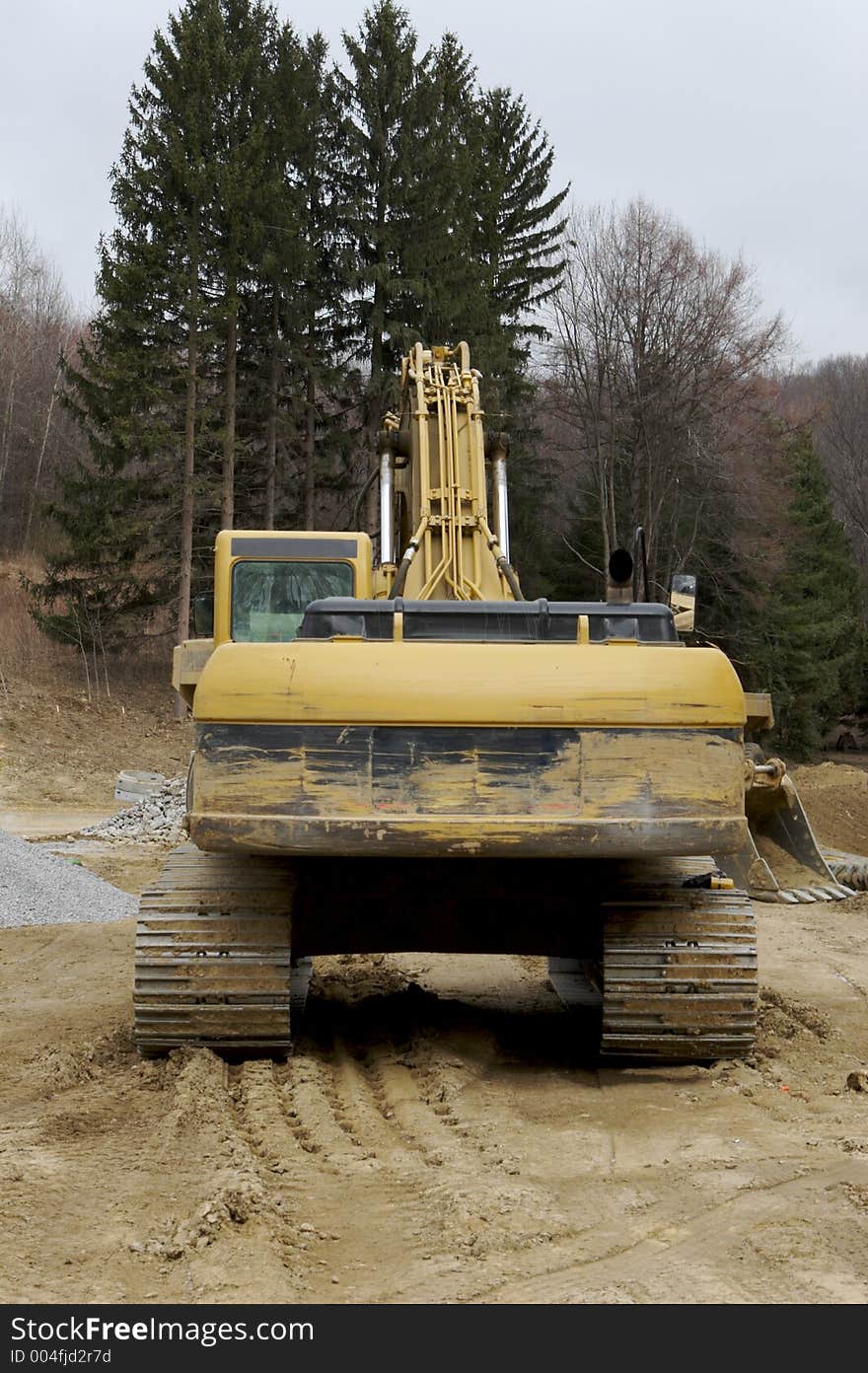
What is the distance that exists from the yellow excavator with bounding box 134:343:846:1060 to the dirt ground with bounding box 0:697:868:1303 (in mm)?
406

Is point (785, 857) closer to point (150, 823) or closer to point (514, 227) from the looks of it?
point (150, 823)

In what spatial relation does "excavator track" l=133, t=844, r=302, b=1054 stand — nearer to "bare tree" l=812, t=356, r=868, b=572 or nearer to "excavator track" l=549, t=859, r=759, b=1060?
"excavator track" l=549, t=859, r=759, b=1060

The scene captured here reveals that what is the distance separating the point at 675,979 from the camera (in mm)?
5699

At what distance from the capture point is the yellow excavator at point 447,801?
5.05 meters

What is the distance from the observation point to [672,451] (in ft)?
99.1

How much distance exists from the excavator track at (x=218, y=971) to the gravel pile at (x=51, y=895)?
19.6 ft

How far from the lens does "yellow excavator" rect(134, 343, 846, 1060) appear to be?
5.05 metres

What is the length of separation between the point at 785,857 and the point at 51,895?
6265 millimetres

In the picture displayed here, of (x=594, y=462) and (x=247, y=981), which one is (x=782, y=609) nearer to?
(x=594, y=462)

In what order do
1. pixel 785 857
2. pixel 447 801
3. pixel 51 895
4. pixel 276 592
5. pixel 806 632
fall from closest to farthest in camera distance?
pixel 447 801
pixel 276 592
pixel 785 857
pixel 51 895
pixel 806 632

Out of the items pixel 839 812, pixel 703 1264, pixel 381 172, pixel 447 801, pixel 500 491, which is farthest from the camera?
pixel 381 172

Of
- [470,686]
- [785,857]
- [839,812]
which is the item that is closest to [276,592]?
[470,686]

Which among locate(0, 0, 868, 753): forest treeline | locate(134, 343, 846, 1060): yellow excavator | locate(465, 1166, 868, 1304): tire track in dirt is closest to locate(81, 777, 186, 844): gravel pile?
locate(0, 0, 868, 753): forest treeline

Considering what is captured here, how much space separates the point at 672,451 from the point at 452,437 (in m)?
22.9
